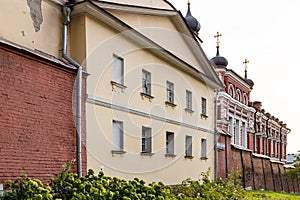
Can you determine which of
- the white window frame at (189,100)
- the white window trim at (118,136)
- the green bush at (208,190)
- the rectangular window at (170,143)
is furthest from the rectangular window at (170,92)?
the green bush at (208,190)

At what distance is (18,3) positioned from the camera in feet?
34.0

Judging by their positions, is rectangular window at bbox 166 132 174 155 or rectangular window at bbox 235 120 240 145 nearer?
rectangular window at bbox 166 132 174 155

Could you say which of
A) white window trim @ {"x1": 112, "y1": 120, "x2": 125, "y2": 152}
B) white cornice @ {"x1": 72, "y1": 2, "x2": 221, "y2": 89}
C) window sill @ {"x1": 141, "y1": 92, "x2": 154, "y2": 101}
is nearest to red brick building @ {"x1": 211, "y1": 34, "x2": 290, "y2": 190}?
white cornice @ {"x1": 72, "y1": 2, "x2": 221, "y2": 89}

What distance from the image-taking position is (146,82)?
15.5 m

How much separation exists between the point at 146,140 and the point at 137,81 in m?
2.35

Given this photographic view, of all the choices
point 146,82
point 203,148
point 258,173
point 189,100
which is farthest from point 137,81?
point 258,173

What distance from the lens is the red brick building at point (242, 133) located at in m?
24.1

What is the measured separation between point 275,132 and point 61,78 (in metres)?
41.4

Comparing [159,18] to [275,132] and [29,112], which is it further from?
[275,132]

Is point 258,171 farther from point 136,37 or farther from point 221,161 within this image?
point 136,37

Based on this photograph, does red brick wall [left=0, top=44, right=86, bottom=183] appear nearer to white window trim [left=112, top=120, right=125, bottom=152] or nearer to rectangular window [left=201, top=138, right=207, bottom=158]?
white window trim [left=112, top=120, right=125, bottom=152]

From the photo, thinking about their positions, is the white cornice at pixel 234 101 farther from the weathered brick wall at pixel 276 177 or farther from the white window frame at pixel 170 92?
the white window frame at pixel 170 92

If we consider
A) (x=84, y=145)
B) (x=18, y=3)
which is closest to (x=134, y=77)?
(x=84, y=145)

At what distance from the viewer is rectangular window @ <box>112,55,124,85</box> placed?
13.4 m
